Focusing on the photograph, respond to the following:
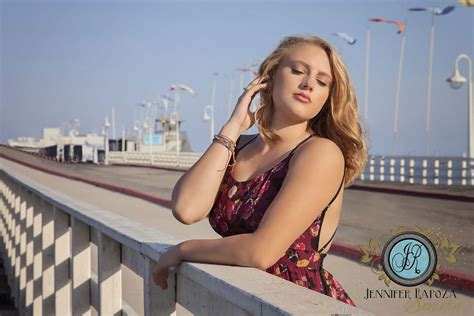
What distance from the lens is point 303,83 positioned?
2.98 m

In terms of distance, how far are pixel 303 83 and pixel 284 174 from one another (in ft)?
1.20

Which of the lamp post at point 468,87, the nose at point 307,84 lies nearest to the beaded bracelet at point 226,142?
the nose at point 307,84

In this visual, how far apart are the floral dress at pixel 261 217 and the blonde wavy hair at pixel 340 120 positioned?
112 millimetres

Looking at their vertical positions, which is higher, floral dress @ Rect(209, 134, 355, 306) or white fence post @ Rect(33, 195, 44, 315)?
floral dress @ Rect(209, 134, 355, 306)

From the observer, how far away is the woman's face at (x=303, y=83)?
2965 millimetres

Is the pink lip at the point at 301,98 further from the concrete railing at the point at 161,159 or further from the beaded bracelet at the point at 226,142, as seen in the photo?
the concrete railing at the point at 161,159

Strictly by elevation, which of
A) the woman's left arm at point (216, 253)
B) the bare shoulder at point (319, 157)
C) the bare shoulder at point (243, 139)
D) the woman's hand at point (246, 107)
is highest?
the woman's hand at point (246, 107)

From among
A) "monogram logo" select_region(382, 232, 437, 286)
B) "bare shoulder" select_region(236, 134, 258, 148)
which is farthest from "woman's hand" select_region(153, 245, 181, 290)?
"monogram logo" select_region(382, 232, 437, 286)

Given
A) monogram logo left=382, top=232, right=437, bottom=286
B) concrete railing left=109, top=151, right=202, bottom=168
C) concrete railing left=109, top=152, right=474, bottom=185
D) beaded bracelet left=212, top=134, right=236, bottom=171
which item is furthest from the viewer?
concrete railing left=109, top=151, right=202, bottom=168

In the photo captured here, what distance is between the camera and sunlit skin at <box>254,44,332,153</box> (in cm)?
297

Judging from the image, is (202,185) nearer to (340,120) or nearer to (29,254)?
(340,120)

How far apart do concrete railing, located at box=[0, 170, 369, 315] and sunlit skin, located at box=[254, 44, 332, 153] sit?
63 cm

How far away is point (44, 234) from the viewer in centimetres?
630

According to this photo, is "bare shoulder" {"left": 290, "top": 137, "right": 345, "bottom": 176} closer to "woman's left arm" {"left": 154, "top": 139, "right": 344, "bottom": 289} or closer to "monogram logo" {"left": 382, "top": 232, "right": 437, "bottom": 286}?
"woman's left arm" {"left": 154, "top": 139, "right": 344, "bottom": 289}
